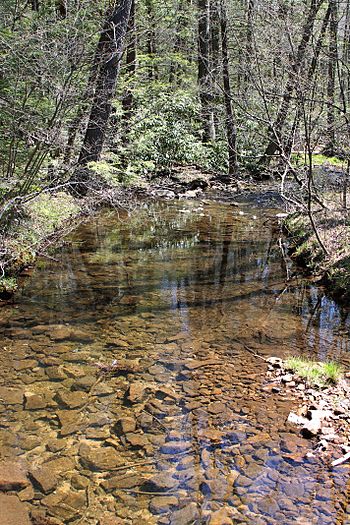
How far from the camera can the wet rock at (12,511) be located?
349 cm

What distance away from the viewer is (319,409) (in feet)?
15.9

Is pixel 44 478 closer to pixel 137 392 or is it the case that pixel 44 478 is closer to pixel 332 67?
pixel 137 392

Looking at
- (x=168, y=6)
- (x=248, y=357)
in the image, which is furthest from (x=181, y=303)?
(x=168, y=6)

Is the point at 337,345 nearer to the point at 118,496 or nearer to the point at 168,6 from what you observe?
the point at 118,496

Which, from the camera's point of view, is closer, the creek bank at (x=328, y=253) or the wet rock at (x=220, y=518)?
the wet rock at (x=220, y=518)

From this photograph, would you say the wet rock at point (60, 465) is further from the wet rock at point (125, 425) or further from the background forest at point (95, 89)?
the background forest at point (95, 89)

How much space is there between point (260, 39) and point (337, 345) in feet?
20.3

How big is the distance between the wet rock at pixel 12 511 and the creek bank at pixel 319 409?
7.73 feet

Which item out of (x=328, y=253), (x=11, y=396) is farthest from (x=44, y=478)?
(x=328, y=253)

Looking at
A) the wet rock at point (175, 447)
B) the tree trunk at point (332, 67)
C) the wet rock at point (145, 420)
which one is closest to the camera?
the wet rock at point (175, 447)

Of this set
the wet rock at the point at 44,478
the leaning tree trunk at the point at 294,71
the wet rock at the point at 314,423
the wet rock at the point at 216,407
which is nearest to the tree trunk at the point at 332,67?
the leaning tree trunk at the point at 294,71

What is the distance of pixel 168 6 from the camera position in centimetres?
2194

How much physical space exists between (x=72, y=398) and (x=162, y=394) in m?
0.92

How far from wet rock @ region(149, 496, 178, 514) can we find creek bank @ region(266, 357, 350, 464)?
1289 millimetres
